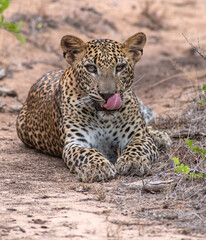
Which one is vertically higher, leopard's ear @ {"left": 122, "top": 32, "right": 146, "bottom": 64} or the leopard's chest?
leopard's ear @ {"left": 122, "top": 32, "right": 146, "bottom": 64}

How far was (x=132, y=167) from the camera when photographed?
6.59 metres

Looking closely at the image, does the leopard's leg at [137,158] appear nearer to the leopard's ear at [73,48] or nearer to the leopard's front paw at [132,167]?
the leopard's front paw at [132,167]

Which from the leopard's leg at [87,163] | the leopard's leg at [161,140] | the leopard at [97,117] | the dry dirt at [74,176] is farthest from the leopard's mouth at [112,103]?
Answer: the leopard's leg at [161,140]

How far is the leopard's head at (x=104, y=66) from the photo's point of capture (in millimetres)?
6711

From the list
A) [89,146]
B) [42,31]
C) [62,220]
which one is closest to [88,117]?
[89,146]

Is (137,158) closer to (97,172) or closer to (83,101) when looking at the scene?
(97,172)

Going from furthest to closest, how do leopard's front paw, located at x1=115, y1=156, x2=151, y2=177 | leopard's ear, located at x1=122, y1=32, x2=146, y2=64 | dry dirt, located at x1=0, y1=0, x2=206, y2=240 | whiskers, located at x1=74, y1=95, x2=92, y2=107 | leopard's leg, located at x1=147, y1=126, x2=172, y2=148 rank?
1. leopard's leg, located at x1=147, y1=126, x2=172, y2=148
2. leopard's ear, located at x1=122, y1=32, x2=146, y2=64
3. whiskers, located at x1=74, y1=95, x2=92, y2=107
4. leopard's front paw, located at x1=115, y1=156, x2=151, y2=177
5. dry dirt, located at x1=0, y1=0, x2=206, y2=240

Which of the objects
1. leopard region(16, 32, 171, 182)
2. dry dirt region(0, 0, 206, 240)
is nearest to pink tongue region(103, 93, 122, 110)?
leopard region(16, 32, 171, 182)

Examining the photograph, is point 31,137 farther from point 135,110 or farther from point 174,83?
point 174,83

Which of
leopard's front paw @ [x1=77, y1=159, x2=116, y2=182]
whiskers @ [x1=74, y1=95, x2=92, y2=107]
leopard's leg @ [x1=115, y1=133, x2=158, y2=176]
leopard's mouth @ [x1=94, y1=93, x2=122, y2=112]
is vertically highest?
leopard's mouth @ [x1=94, y1=93, x2=122, y2=112]

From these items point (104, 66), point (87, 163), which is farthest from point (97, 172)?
point (104, 66)

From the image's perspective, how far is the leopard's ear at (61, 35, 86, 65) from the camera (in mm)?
7266

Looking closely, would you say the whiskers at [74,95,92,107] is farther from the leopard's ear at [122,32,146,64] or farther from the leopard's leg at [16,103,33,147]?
the leopard's leg at [16,103,33,147]

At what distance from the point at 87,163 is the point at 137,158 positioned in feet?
1.98
